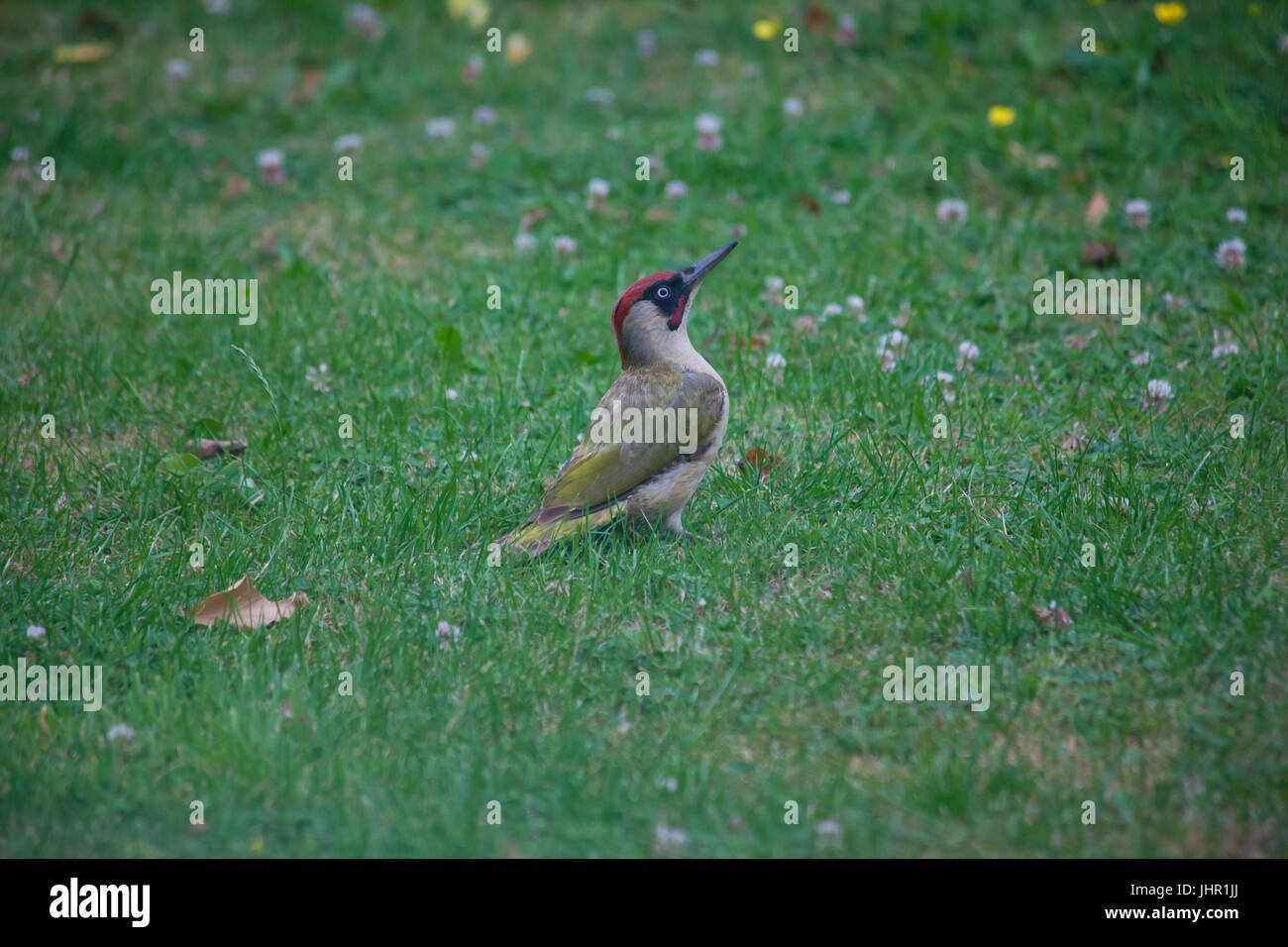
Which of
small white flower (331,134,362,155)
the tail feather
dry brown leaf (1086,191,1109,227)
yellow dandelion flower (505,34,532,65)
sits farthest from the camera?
yellow dandelion flower (505,34,532,65)

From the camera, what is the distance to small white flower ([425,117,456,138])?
950cm

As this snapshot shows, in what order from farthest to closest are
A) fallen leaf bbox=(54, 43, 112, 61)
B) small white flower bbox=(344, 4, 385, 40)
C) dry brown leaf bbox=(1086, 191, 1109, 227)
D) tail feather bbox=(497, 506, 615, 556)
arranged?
1. small white flower bbox=(344, 4, 385, 40)
2. fallen leaf bbox=(54, 43, 112, 61)
3. dry brown leaf bbox=(1086, 191, 1109, 227)
4. tail feather bbox=(497, 506, 615, 556)

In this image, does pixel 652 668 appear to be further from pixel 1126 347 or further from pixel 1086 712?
pixel 1126 347

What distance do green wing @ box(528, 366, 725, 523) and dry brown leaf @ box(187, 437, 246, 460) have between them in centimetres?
184

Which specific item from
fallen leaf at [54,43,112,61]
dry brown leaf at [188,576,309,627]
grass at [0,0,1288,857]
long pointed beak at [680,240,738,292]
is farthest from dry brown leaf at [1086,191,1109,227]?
fallen leaf at [54,43,112,61]

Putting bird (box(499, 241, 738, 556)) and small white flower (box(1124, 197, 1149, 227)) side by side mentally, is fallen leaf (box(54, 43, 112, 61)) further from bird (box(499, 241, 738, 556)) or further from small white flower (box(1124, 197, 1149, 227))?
small white flower (box(1124, 197, 1149, 227))

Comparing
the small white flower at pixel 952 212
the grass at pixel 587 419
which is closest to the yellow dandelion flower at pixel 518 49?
the grass at pixel 587 419

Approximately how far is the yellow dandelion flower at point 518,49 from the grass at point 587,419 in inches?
4.9

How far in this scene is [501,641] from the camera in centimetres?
484

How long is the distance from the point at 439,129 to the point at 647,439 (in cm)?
485

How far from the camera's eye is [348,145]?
9211 mm

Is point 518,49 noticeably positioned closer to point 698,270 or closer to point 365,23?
point 365,23

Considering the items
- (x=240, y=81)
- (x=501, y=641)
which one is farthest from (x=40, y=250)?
(x=501, y=641)

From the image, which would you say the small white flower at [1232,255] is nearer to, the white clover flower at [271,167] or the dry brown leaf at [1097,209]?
the dry brown leaf at [1097,209]
